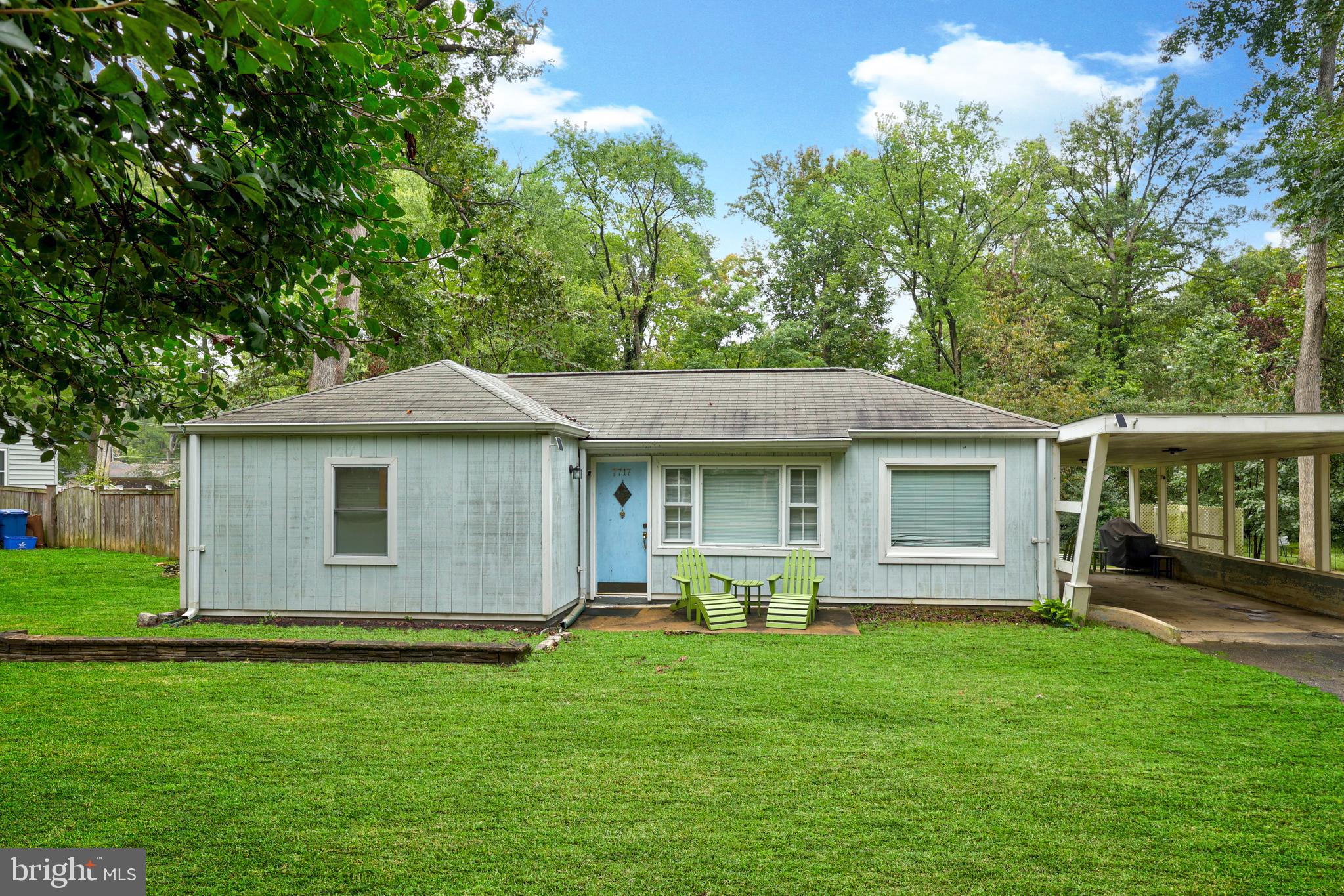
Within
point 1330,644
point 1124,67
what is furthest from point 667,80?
point 1330,644

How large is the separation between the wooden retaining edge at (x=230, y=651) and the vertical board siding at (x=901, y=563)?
14.0ft

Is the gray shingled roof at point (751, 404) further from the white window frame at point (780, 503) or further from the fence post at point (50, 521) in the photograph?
the fence post at point (50, 521)

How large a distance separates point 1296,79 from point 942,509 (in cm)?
1269

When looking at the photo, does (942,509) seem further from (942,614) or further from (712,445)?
(712,445)

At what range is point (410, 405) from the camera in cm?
953

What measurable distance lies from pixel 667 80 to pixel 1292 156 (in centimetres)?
1830

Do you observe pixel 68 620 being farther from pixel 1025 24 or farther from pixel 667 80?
pixel 1025 24

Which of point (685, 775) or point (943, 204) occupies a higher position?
point (943, 204)

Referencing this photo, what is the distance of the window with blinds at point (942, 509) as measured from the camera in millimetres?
10062

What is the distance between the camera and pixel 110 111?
7.70 feet

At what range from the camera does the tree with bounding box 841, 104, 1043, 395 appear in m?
23.7

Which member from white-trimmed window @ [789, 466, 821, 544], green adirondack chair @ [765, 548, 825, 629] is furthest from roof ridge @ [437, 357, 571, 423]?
green adirondack chair @ [765, 548, 825, 629]

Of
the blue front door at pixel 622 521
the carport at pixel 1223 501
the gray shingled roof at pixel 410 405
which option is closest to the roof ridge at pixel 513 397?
the gray shingled roof at pixel 410 405

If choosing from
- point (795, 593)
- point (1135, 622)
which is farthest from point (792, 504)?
point (1135, 622)
